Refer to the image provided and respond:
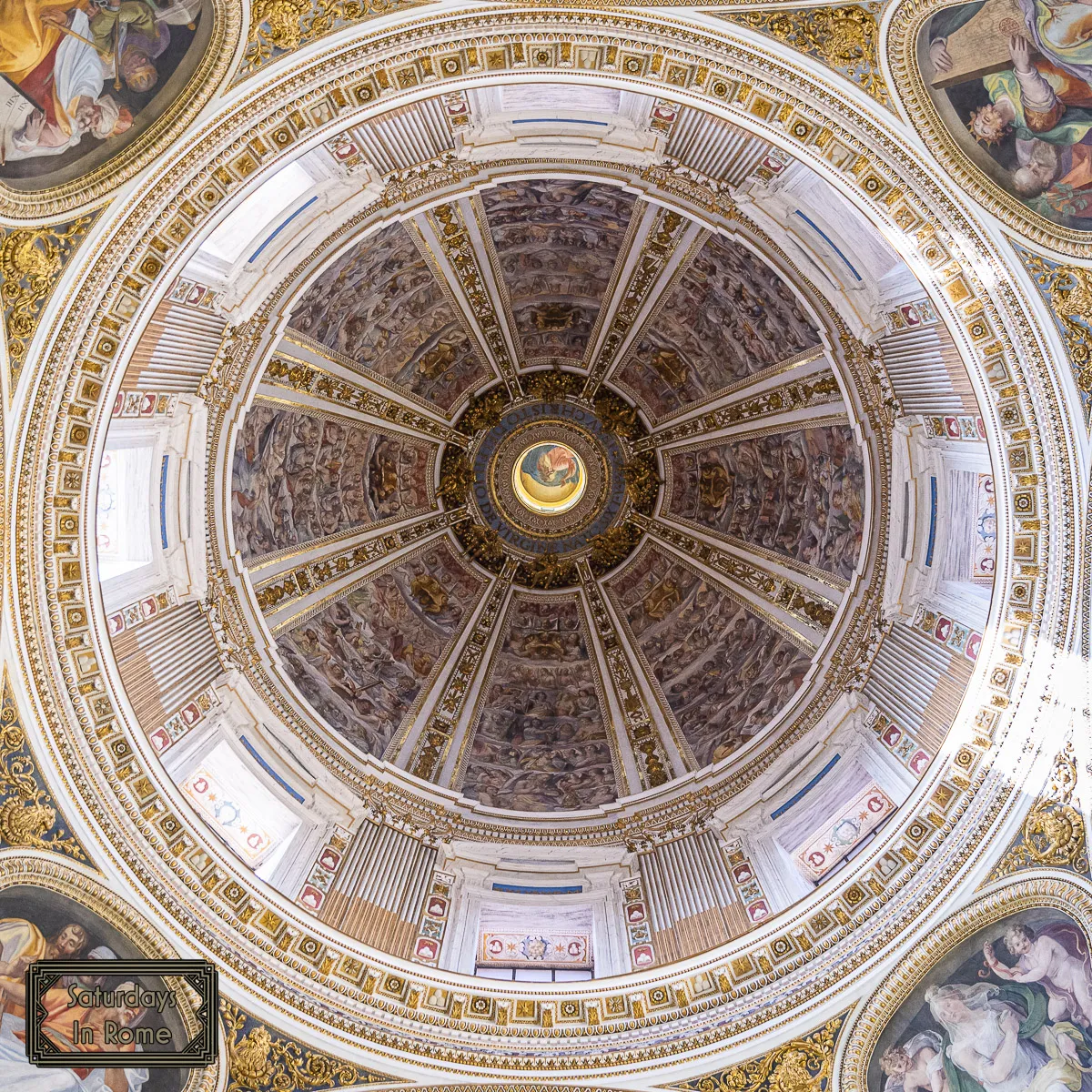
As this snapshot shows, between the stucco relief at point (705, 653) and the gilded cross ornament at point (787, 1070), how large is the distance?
5.65 meters

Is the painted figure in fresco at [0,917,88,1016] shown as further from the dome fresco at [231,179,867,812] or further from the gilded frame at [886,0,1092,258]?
the gilded frame at [886,0,1092,258]

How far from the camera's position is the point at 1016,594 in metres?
14.7

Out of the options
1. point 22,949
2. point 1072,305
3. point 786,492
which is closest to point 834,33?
point 1072,305

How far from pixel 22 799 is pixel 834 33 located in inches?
520

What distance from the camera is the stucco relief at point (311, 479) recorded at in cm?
1888

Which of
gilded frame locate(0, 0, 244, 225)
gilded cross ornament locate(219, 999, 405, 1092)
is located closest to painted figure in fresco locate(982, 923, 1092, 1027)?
gilded cross ornament locate(219, 999, 405, 1092)

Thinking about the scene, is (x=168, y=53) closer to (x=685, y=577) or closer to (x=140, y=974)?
(x=140, y=974)

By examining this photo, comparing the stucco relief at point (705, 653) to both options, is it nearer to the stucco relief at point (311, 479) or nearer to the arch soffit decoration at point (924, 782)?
the arch soffit decoration at point (924, 782)

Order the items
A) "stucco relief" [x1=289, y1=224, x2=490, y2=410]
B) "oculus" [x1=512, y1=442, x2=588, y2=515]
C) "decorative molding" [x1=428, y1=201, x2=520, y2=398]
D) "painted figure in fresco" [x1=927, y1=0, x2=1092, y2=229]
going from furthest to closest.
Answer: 1. "oculus" [x1=512, y1=442, x2=588, y2=515]
2. "decorative molding" [x1=428, y1=201, x2=520, y2=398]
3. "stucco relief" [x1=289, y1=224, x2=490, y2=410]
4. "painted figure in fresco" [x1=927, y1=0, x2=1092, y2=229]

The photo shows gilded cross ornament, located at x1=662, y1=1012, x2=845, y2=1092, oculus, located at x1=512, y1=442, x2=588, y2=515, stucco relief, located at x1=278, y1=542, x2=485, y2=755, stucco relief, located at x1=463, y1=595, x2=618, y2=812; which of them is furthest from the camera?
oculus, located at x1=512, y1=442, x2=588, y2=515

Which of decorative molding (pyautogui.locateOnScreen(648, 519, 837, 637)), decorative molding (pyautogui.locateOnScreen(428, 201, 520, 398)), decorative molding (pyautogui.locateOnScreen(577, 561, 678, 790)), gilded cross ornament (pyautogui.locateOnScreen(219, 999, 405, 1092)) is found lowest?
gilded cross ornament (pyautogui.locateOnScreen(219, 999, 405, 1092))

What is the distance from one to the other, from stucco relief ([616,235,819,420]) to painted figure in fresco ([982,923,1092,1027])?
378 inches

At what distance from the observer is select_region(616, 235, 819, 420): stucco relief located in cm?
1902

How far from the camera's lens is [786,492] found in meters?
21.3
